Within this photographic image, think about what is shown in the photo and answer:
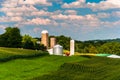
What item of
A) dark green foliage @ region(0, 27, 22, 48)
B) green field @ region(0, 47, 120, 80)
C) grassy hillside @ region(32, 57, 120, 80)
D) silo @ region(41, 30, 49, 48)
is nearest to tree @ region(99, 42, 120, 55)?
silo @ region(41, 30, 49, 48)

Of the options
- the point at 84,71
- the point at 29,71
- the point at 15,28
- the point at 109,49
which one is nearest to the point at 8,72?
the point at 29,71

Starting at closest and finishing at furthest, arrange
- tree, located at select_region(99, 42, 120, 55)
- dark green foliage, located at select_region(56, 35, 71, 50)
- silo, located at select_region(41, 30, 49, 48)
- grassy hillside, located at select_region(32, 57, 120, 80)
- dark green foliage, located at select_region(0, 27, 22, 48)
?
grassy hillside, located at select_region(32, 57, 120, 80), dark green foliage, located at select_region(0, 27, 22, 48), silo, located at select_region(41, 30, 49, 48), tree, located at select_region(99, 42, 120, 55), dark green foliage, located at select_region(56, 35, 71, 50)

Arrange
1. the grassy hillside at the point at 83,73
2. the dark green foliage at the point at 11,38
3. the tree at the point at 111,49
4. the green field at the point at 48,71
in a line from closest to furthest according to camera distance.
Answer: the grassy hillside at the point at 83,73, the green field at the point at 48,71, the dark green foliage at the point at 11,38, the tree at the point at 111,49

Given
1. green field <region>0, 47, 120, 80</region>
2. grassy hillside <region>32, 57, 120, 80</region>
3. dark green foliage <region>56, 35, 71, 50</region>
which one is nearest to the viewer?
grassy hillside <region>32, 57, 120, 80</region>

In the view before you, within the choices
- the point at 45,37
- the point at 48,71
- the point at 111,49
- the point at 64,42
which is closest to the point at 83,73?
the point at 48,71

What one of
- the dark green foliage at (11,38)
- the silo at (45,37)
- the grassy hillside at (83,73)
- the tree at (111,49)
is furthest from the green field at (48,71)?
the tree at (111,49)

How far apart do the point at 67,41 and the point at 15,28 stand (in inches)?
2308

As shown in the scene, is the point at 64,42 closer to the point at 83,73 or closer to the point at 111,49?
the point at 111,49

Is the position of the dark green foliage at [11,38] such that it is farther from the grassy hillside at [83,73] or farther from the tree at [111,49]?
the grassy hillside at [83,73]

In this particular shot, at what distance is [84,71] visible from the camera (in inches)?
1300

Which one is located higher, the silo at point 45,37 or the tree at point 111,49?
the silo at point 45,37

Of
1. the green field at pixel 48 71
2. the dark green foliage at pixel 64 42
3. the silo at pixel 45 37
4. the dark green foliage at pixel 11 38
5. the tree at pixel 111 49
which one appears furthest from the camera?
the dark green foliage at pixel 64 42

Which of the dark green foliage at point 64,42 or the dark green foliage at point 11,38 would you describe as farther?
the dark green foliage at point 64,42

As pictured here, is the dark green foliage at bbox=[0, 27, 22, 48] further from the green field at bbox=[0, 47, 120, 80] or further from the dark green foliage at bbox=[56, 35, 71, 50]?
the green field at bbox=[0, 47, 120, 80]
